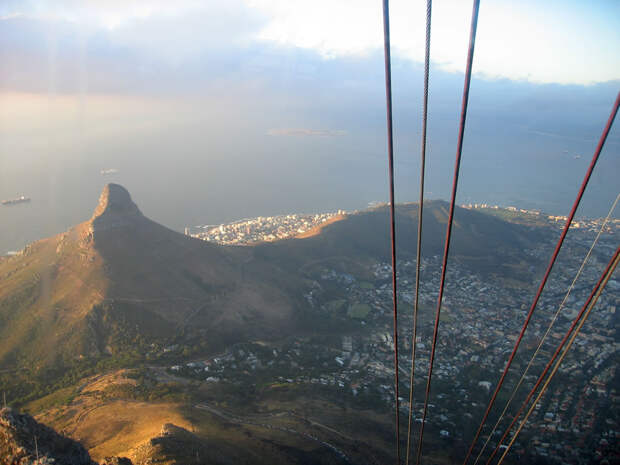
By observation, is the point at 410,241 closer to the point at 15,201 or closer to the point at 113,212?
the point at 113,212

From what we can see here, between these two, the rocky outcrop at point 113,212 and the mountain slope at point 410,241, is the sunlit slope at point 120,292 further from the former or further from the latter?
the mountain slope at point 410,241

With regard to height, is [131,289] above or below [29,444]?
below

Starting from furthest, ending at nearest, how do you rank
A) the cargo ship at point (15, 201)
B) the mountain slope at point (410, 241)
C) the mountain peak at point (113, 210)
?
the cargo ship at point (15, 201), the mountain slope at point (410, 241), the mountain peak at point (113, 210)

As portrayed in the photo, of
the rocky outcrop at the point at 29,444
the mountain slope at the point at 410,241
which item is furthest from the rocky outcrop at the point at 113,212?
the rocky outcrop at the point at 29,444

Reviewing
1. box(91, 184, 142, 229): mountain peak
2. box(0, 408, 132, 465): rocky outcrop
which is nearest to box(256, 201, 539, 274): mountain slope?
box(91, 184, 142, 229): mountain peak

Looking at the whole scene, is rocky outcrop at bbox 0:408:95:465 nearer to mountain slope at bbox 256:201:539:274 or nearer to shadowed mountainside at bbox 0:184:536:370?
shadowed mountainside at bbox 0:184:536:370

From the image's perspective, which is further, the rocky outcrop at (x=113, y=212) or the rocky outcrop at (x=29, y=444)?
the rocky outcrop at (x=113, y=212)

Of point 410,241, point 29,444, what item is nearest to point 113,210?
point 29,444
